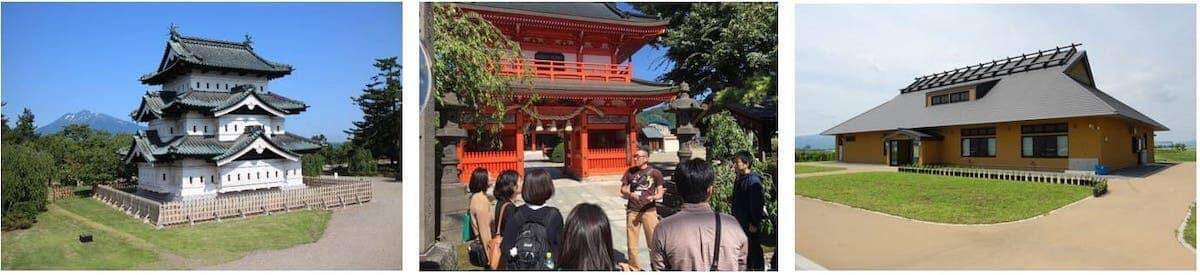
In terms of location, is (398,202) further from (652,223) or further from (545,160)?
(652,223)

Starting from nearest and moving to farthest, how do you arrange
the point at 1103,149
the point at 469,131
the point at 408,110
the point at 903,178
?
the point at 408,110 → the point at 469,131 → the point at 1103,149 → the point at 903,178

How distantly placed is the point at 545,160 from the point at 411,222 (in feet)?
2.30

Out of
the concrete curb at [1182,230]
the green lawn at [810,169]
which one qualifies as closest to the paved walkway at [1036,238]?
the concrete curb at [1182,230]

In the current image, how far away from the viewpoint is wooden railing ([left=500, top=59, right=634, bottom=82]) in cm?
249

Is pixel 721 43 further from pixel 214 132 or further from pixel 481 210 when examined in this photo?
pixel 214 132

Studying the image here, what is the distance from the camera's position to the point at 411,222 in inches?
75.7

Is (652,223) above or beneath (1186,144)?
beneath

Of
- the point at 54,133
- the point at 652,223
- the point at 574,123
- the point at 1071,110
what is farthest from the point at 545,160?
the point at 1071,110

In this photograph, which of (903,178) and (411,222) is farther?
(903,178)

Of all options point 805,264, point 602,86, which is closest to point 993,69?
point 805,264

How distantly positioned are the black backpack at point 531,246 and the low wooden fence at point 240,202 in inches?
79.7

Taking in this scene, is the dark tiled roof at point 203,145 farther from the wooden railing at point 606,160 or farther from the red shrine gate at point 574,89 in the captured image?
the wooden railing at point 606,160

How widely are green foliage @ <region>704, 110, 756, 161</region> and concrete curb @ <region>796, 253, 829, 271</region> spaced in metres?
0.61

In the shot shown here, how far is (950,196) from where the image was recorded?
311 cm
